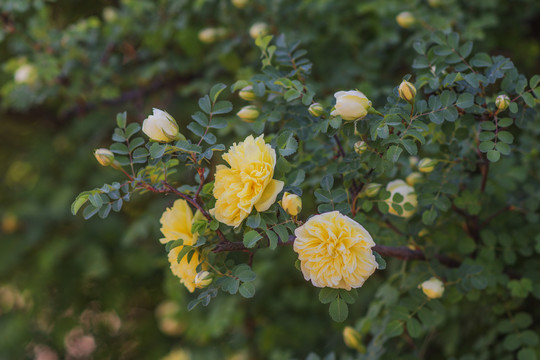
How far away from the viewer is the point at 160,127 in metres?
0.76

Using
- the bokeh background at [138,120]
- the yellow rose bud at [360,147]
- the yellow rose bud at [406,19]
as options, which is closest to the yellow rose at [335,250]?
the yellow rose bud at [360,147]

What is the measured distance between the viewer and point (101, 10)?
7.05 feet

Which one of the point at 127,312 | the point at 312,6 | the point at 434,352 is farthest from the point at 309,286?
the point at 312,6

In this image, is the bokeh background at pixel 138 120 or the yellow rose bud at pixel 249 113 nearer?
the yellow rose bud at pixel 249 113

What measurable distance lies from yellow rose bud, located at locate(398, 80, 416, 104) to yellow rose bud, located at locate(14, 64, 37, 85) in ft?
3.98

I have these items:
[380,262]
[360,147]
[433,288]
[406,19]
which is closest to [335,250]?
[380,262]

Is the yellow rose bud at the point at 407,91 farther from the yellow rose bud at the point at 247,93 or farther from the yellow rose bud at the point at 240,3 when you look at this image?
the yellow rose bud at the point at 240,3

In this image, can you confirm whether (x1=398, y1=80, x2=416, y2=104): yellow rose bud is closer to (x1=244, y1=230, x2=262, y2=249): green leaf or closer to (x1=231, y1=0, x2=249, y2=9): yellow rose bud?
(x1=244, y1=230, x2=262, y2=249): green leaf

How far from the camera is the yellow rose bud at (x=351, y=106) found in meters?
0.76

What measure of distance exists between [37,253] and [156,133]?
163 centimetres

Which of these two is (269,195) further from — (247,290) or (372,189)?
(372,189)

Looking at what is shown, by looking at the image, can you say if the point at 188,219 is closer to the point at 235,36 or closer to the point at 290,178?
the point at 290,178

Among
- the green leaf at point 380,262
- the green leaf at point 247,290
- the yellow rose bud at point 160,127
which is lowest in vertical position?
the green leaf at point 247,290

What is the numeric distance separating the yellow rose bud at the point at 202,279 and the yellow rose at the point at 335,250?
5.4 inches
